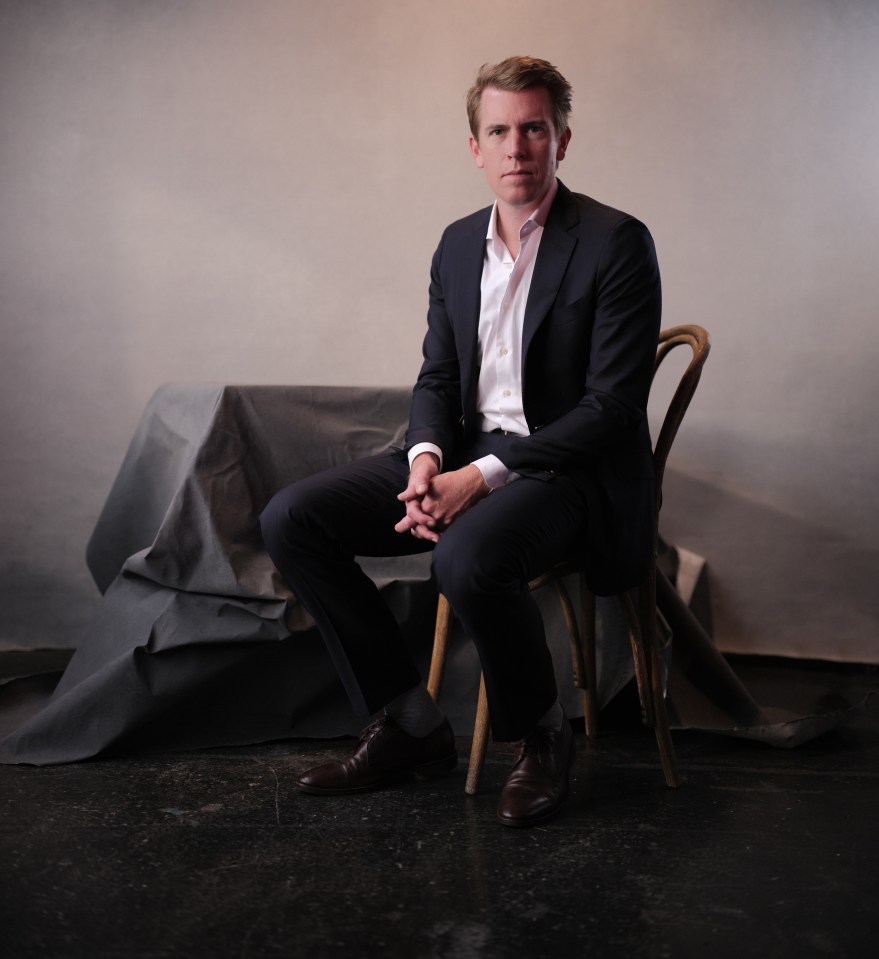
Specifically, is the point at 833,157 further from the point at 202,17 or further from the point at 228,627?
the point at 228,627

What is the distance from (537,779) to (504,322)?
0.82 metres

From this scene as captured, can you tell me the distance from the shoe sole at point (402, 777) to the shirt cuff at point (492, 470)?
1.80ft

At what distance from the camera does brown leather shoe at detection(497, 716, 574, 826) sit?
5.33 ft

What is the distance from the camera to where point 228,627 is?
6.63 feet

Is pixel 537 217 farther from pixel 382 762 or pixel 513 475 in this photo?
pixel 382 762

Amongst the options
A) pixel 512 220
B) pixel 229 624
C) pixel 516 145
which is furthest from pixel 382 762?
pixel 516 145

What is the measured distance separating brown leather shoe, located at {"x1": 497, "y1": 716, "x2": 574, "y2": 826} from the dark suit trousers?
0.25 feet

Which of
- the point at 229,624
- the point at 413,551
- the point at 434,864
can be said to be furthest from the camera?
the point at 229,624

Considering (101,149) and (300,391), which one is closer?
(300,391)

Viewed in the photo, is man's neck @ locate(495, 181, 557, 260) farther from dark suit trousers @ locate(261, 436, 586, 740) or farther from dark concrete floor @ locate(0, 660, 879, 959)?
dark concrete floor @ locate(0, 660, 879, 959)

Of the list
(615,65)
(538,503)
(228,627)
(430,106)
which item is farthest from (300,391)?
(615,65)

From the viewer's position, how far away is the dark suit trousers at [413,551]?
1.58 metres

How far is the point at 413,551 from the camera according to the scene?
6.21ft

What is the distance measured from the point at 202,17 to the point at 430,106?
0.72 metres
